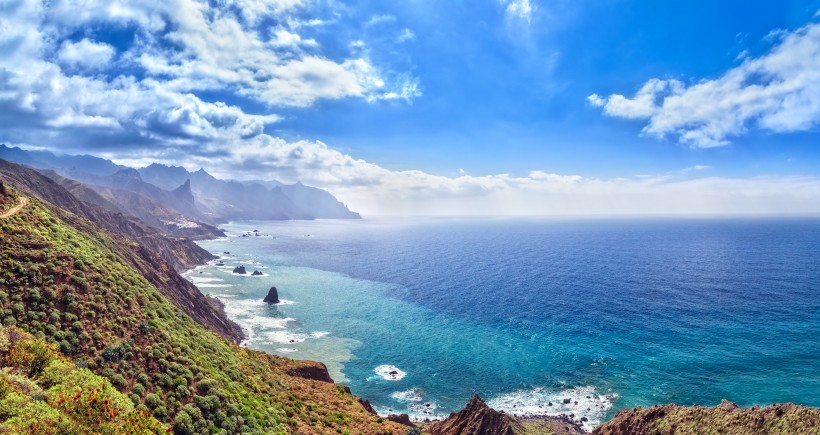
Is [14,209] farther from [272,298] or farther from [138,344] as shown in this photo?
[272,298]

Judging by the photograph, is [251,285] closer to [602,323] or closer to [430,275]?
[430,275]

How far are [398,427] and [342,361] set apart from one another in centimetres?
4958

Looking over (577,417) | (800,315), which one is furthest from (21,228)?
(800,315)

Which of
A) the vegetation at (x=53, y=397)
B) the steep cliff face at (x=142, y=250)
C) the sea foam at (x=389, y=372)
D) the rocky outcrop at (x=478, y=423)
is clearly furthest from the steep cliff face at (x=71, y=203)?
the rocky outcrop at (x=478, y=423)

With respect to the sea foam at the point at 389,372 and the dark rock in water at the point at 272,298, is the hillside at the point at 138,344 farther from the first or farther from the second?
the dark rock in water at the point at 272,298

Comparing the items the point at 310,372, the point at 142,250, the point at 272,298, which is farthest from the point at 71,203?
the point at 310,372

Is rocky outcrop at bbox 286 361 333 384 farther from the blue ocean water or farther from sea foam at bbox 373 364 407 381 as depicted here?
sea foam at bbox 373 364 407 381

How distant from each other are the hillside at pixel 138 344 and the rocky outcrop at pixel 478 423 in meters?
10.5

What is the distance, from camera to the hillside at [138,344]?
32.8 meters

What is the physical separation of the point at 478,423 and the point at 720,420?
27212 mm

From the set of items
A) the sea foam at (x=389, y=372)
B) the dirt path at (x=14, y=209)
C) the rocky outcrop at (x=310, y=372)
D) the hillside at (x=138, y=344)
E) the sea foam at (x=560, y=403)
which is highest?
the dirt path at (x=14, y=209)

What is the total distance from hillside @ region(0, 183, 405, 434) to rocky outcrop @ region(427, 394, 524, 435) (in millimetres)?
10456

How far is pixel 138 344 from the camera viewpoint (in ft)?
121

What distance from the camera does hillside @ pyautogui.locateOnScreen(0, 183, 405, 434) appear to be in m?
32.8
